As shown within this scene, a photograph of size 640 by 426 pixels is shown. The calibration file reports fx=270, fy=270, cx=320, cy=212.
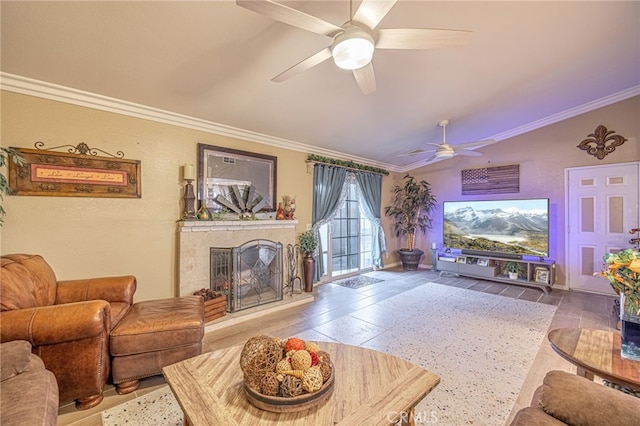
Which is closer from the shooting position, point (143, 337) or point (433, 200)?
point (143, 337)

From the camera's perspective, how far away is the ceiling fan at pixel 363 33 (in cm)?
141

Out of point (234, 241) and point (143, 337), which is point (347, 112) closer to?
point (234, 241)

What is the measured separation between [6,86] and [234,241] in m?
2.52

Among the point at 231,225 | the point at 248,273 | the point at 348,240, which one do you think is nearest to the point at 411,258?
the point at 348,240

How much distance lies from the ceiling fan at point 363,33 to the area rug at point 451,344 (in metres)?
2.36

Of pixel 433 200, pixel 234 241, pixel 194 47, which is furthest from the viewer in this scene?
pixel 433 200

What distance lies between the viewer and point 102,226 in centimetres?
282

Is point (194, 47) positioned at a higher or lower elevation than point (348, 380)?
higher

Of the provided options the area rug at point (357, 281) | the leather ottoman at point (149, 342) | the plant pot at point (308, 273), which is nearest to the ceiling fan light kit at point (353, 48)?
the leather ottoman at point (149, 342)

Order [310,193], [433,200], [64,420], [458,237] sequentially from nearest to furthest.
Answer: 1. [64,420]
2. [310,193]
3. [458,237]
4. [433,200]

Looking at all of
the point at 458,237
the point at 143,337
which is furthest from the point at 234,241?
the point at 458,237

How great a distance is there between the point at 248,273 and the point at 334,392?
260cm

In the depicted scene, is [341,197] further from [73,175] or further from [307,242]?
[73,175]
